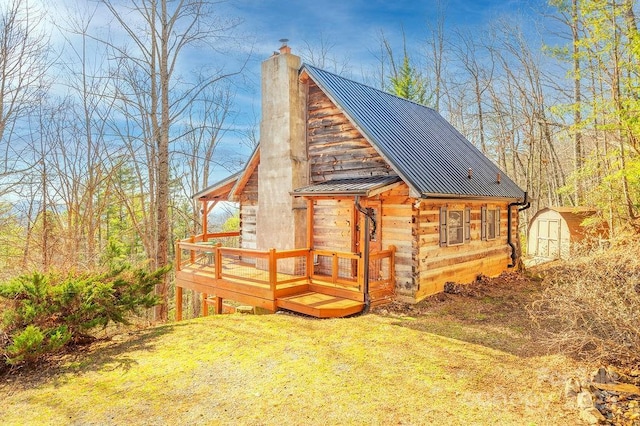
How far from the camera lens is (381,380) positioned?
5695 mm

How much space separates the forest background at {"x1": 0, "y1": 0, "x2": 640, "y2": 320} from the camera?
1433cm

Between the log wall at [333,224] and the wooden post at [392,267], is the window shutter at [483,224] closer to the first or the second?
the wooden post at [392,267]

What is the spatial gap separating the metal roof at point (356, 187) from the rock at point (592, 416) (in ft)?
18.7

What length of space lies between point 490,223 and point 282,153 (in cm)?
780

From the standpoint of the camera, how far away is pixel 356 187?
9.59m

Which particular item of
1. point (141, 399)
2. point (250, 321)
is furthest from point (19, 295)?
point (250, 321)

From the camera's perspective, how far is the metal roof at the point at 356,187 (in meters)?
9.23

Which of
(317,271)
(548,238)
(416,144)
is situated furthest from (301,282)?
(548,238)

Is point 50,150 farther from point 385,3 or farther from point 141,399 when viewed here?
point 385,3

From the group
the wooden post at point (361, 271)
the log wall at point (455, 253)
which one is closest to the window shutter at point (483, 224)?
the log wall at point (455, 253)

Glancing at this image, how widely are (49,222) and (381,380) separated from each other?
17.4m

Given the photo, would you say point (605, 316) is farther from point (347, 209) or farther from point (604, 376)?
point (347, 209)

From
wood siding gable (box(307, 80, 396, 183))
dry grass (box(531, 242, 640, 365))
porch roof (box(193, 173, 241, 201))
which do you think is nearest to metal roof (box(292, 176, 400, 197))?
wood siding gable (box(307, 80, 396, 183))

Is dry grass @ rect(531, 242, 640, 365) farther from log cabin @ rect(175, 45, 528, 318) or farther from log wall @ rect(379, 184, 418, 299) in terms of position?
log cabin @ rect(175, 45, 528, 318)
